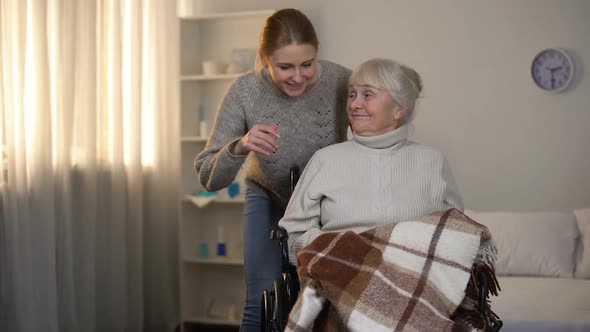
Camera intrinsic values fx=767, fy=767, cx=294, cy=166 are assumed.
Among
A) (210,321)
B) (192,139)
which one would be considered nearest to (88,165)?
(192,139)

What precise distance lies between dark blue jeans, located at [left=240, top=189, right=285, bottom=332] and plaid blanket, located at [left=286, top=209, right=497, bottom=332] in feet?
1.63

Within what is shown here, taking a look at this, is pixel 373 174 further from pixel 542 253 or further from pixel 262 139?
pixel 542 253

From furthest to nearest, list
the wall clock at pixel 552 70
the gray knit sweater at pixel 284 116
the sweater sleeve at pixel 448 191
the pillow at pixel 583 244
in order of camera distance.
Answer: the wall clock at pixel 552 70, the pillow at pixel 583 244, the gray knit sweater at pixel 284 116, the sweater sleeve at pixel 448 191

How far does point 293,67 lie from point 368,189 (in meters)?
0.42

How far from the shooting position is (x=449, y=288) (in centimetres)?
179

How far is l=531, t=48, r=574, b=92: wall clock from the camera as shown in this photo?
404 centimetres

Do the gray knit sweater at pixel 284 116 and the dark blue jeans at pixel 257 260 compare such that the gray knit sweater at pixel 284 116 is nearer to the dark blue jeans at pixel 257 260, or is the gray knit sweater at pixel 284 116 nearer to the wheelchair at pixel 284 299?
the dark blue jeans at pixel 257 260

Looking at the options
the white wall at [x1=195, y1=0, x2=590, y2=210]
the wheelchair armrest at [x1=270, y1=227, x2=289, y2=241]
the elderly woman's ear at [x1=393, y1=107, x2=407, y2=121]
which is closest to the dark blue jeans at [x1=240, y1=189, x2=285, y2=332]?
the wheelchair armrest at [x1=270, y1=227, x2=289, y2=241]

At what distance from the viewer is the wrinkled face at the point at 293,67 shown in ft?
7.02

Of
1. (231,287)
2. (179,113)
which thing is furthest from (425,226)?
(231,287)

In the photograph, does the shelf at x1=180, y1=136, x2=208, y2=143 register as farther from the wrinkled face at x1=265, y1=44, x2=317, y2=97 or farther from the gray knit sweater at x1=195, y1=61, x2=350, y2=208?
the wrinkled face at x1=265, y1=44, x2=317, y2=97

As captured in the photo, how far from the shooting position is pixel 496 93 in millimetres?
4207

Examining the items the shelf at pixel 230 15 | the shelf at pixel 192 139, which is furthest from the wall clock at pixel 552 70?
the shelf at pixel 192 139

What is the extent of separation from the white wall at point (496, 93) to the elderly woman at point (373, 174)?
215cm
